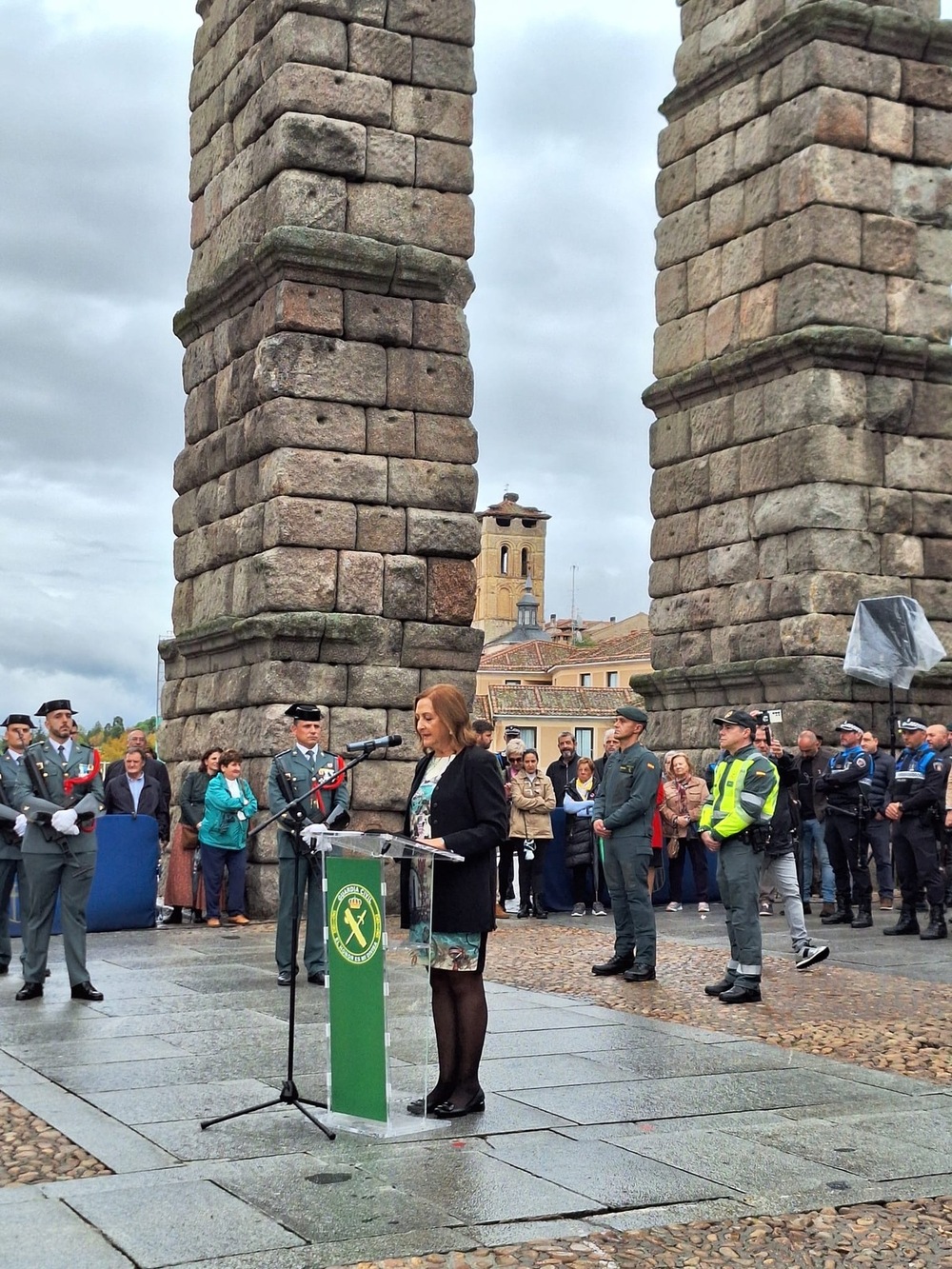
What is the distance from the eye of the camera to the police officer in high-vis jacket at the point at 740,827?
9.55m

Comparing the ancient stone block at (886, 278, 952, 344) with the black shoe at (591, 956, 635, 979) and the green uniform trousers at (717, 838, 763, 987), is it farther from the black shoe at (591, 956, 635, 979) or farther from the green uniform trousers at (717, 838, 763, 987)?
the black shoe at (591, 956, 635, 979)

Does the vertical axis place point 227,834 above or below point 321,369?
below

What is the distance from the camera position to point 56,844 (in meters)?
9.48

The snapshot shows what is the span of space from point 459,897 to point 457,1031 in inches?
20.9

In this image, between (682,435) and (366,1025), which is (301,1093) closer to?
(366,1025)

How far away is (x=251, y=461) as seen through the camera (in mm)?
14086

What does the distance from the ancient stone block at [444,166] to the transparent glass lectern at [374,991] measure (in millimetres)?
9461

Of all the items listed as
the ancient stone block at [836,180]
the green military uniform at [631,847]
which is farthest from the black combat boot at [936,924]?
the ancient stone block at [836,180]

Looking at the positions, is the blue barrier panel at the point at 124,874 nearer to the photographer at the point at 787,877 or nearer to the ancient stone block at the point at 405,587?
the ancient stone block at the point at 405,587

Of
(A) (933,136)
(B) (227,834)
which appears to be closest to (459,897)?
(B) (227,834)

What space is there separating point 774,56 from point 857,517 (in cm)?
Answer: 487

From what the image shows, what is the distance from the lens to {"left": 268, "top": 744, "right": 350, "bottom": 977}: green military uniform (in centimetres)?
984

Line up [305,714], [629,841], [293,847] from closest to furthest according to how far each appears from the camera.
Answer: [293,847] → [305,714] → [629,841]

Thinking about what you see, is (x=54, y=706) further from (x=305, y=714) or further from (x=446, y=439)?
(x=446, y=439)
